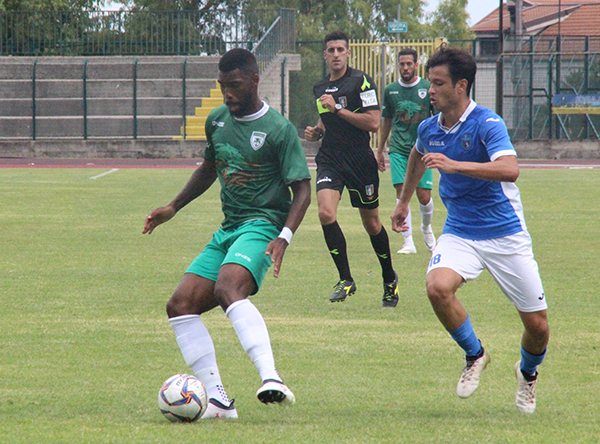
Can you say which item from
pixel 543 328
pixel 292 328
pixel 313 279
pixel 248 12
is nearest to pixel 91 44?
pixel 248 12

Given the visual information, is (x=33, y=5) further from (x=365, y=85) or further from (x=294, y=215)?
(x=294, y=215)

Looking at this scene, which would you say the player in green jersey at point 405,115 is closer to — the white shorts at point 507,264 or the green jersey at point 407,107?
the green jersey at point 407,107

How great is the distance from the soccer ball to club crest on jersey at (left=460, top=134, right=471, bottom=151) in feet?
6.48

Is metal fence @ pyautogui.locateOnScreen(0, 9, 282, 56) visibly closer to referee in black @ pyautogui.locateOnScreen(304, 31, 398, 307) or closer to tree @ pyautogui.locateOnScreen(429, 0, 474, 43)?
referee in black @ pyautogui.locateOnScreen(304, 31, 398, 307)

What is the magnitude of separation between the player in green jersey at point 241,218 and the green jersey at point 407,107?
5717mm

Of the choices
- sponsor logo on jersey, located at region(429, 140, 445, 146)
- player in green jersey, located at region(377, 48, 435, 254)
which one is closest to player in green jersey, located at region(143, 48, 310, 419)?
sponsor logo on jersey, located at region(429, 140, 445, 146)

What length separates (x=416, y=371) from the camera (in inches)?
224

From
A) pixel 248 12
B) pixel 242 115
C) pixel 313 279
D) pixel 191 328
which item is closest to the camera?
pixel 191 328

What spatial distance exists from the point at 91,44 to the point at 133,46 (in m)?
1.62

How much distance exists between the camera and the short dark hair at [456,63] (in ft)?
16.9

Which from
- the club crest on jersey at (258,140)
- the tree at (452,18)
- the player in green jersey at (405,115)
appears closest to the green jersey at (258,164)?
the club crest on jersey at (258,140)

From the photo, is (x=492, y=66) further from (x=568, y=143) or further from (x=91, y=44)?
(x=91, y=44)

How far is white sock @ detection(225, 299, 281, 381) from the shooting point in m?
4.58

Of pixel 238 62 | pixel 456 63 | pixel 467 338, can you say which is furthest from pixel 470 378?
pixel 238 62
